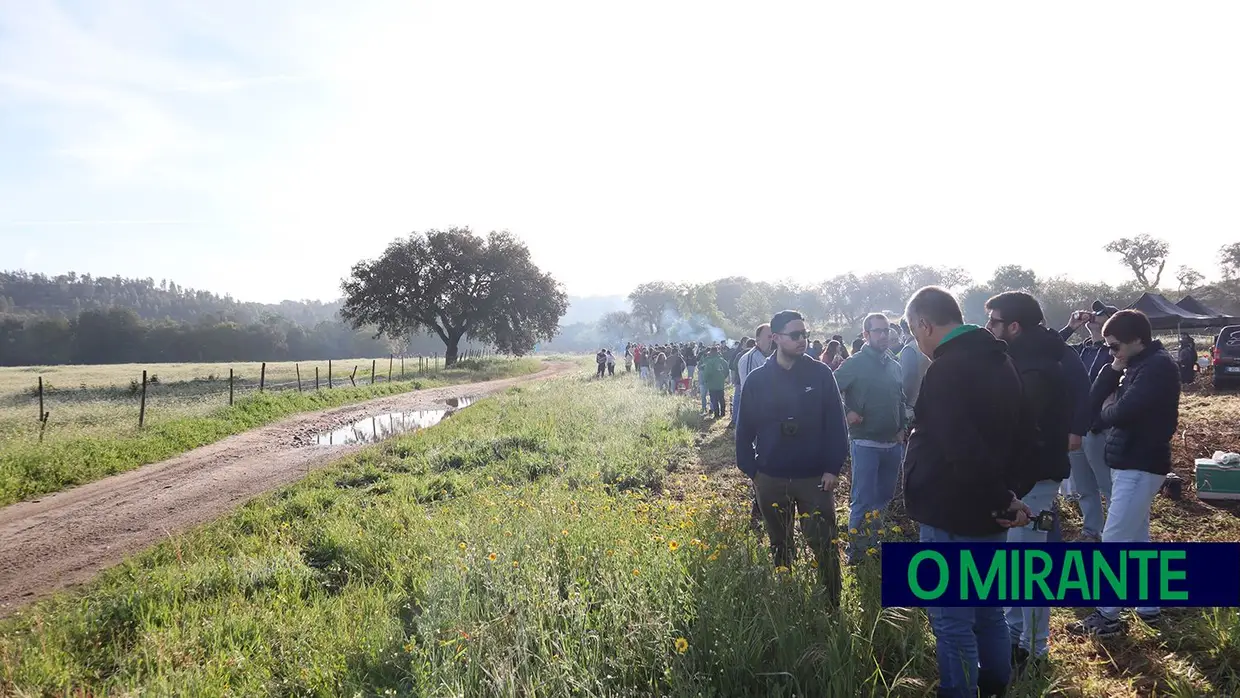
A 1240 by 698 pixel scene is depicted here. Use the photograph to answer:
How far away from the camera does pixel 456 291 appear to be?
42.1 metres

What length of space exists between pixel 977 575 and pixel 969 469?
0.45m

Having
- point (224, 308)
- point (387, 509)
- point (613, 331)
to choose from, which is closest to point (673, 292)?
point (613, 331)

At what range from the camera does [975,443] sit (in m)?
2.43

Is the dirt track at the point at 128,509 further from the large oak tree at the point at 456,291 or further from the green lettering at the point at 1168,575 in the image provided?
the large oak tree at the point at 456,291

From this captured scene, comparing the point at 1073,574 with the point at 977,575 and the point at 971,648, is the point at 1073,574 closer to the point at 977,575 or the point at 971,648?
the point at 977,575

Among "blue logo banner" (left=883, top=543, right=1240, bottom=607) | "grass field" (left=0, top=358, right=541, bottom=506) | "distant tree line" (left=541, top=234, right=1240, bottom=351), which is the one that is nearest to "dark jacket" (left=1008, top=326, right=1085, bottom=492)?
"blue logo banner" (left=883, top=543, right=1240, bottom=607)

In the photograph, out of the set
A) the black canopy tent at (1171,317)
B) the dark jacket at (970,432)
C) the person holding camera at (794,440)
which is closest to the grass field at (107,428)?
the person holding camera at (794,440)

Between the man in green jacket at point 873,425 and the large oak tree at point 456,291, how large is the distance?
39253 millimetres

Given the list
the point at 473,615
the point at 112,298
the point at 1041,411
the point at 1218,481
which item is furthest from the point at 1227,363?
the point at 112,298

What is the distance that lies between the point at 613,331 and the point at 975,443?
148m

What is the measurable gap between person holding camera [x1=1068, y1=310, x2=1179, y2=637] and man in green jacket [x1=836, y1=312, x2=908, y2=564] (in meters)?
1.43

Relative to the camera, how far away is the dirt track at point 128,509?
5902 mm

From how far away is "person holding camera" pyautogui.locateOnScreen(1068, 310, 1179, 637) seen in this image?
364 centimetres

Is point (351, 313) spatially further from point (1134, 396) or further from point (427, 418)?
point (1134, 396)
